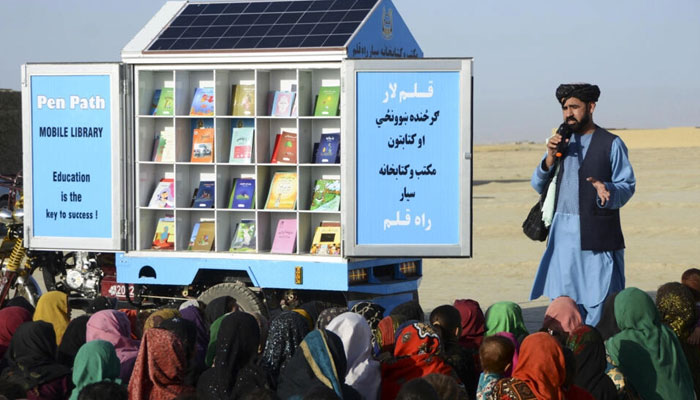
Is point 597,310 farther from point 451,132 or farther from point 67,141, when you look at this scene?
point 67,141

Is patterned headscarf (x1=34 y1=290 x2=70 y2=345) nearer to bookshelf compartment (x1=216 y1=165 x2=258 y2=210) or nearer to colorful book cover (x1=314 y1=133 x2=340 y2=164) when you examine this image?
bookshelf compartment (x1=216 y1=165 x2=258 y2=210)

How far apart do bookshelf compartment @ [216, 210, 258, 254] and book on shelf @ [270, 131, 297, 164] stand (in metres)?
0.62

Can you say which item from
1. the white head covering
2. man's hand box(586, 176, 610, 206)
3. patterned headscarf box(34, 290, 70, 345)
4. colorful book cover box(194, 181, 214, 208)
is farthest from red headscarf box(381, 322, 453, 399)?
colorful book cover box(194, 181, 214, 208)

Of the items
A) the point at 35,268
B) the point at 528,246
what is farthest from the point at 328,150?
the point at 528,246

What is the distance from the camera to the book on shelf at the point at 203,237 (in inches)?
395

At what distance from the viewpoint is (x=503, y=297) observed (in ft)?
44.4

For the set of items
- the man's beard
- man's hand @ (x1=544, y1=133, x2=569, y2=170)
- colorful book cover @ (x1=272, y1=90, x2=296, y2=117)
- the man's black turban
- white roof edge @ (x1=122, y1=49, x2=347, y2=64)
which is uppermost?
white roof edge @ (x1=122, y1=49, x2=347, y2=64)

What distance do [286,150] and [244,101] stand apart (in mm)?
635

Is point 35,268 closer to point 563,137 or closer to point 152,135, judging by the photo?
point 152,135

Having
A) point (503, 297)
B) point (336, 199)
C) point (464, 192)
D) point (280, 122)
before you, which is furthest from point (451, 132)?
point (503, 297)

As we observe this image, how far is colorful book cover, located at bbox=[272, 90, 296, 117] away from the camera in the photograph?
982 centimetres

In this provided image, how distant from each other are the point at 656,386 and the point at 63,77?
6177 mm

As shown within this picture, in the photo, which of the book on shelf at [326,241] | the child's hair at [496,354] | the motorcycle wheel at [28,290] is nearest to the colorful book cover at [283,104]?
the book on shelf at [326,241]

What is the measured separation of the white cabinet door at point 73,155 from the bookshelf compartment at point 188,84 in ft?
2.00
